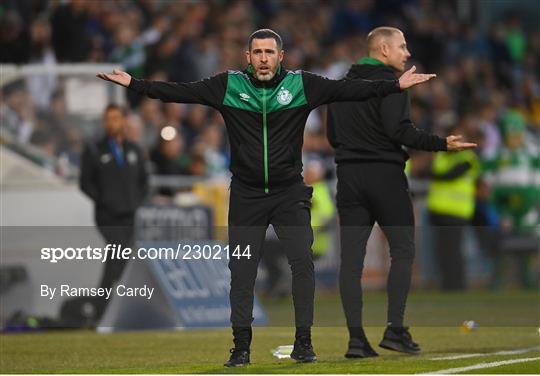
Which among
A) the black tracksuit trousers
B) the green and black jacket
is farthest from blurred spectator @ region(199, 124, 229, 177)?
the green and black jacket

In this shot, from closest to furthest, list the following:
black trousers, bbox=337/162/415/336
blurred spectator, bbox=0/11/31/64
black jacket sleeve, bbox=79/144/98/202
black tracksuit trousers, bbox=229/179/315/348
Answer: black tracksuit trousers, bbox=229/179/315/348 < black trousers, bbox=337/162/415/336 < black jacket sleeve, bbox=79/144/98/202 < blurred spectator, bbox=0/11/31/64

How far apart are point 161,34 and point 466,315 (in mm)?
7397

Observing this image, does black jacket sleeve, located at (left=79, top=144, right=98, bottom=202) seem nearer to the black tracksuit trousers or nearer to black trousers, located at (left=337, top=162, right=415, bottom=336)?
black trousers, located at (left=337, top=162, right=415, bottom=336)

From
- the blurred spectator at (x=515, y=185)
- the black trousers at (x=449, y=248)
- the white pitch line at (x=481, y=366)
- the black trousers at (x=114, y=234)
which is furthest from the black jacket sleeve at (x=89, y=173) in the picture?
the blurred spectator at (x=515, y=185)

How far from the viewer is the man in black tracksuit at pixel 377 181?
11.7 metres

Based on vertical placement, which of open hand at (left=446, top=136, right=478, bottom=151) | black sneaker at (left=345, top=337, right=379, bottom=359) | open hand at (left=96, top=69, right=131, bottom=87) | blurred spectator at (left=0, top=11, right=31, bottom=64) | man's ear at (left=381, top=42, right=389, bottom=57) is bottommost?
black sneaker at (left=345, top=337, right=379, bottom=359)

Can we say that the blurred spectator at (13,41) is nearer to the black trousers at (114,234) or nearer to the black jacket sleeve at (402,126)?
the black trousers at (114,234)

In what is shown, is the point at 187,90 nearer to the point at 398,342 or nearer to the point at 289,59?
the point at 398,342

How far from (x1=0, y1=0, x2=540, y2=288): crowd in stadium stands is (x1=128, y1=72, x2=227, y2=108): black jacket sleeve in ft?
22.4

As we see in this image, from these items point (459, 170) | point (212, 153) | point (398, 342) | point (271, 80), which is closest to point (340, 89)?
point (271, 80)

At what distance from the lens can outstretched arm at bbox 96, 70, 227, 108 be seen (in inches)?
408

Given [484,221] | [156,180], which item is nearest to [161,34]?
[156,180]

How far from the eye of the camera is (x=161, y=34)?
70.4 ft

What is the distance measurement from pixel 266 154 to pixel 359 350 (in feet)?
5.77
